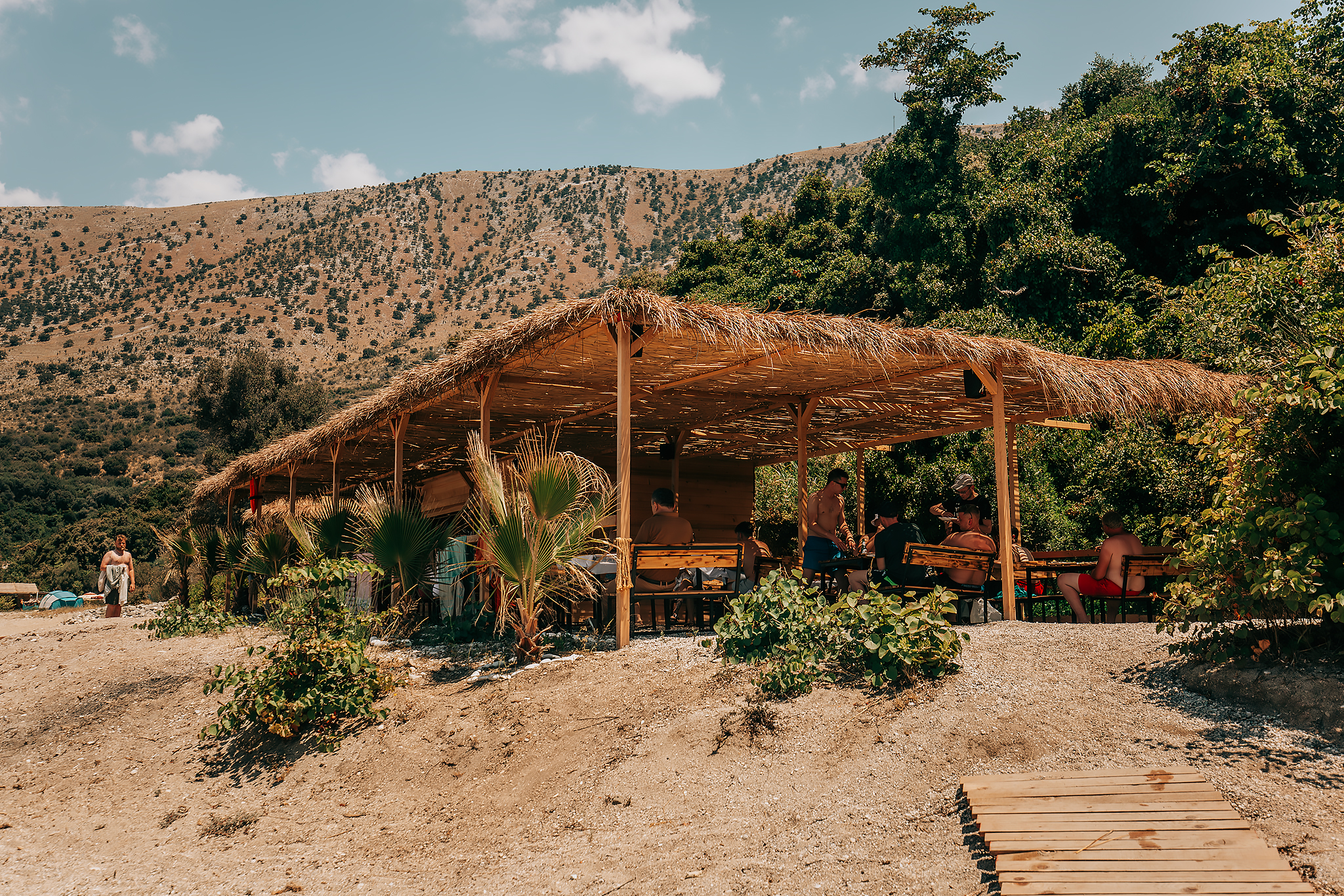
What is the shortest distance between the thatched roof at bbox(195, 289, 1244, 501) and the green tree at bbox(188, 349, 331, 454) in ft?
72.3

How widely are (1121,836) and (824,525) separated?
16.8 ft

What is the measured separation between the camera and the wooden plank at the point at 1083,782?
11.7ft

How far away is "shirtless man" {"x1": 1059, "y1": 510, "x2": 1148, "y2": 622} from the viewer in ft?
24.7

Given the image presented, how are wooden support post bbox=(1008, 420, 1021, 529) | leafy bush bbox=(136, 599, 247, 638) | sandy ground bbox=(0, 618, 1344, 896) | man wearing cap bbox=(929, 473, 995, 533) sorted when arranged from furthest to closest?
leafy bush bbox=(136, 599, 247, 638), wooden support post bbox=(1008, 420, 1021, 529), man wearing cap bbox=(929, 473, 995, 533), sandy ground bbox=(0, 618, 1344, 896)

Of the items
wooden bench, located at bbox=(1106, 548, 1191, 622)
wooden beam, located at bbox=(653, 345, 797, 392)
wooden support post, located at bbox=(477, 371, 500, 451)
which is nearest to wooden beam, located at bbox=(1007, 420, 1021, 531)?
wooden bench, located at bbox=(1106, 548, 1191, 622)

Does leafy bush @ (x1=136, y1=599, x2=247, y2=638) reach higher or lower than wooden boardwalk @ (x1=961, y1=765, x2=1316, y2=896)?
lower

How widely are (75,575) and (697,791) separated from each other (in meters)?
31.8

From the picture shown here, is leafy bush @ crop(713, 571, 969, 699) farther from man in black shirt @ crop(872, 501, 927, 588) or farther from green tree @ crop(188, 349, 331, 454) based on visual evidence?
green tree @ crop(188, 349, 331, 454)

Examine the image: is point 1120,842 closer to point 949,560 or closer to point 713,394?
point 949,560

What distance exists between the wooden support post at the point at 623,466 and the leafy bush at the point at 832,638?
1035 mm

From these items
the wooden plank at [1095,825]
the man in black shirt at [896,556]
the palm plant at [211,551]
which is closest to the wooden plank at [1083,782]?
the wooden plank at [1095,825]

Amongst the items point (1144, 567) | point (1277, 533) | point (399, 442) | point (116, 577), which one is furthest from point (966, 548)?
point (116, 577)

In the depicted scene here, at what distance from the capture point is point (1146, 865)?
123 inches

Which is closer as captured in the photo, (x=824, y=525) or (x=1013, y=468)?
(x=824, y=525)
